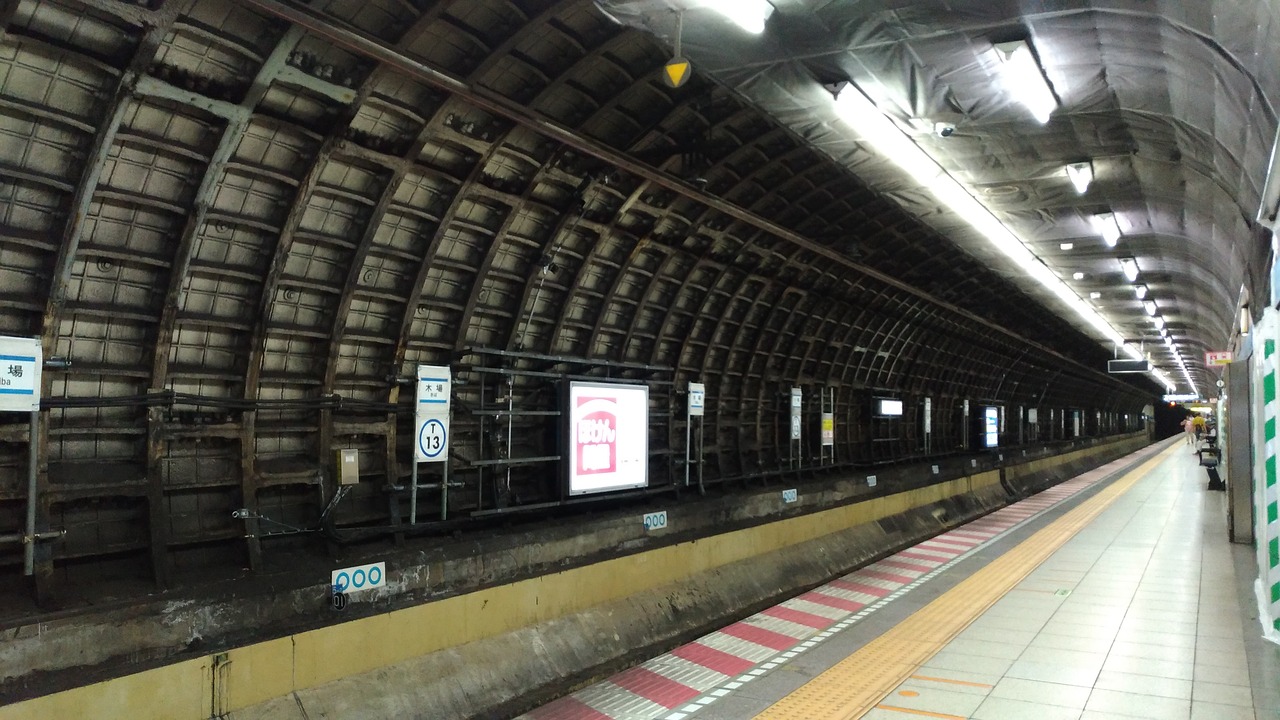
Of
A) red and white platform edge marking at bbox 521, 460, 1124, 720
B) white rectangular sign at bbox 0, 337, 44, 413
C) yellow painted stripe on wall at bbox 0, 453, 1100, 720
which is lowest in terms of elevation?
red and white platform edge marking at bbox 521, 460, 1124, 720

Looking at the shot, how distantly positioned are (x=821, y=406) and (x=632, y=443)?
22.5 feet

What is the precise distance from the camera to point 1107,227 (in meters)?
11.4

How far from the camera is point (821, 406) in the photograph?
16.0 metres

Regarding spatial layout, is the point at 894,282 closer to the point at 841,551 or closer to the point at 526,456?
the point at 841,551

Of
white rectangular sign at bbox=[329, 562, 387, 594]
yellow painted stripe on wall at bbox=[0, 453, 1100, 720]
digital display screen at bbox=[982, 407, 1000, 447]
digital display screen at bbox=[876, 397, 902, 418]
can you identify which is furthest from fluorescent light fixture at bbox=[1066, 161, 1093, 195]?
digital display screen at bbox=[982, 407, 1000, 447]

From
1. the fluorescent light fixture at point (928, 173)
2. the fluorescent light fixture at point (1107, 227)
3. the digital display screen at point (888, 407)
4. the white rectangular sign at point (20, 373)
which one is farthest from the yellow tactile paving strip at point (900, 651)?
the white rectangular sign at point (20, 373)

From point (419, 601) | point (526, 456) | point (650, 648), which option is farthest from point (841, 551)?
point (419, 601)

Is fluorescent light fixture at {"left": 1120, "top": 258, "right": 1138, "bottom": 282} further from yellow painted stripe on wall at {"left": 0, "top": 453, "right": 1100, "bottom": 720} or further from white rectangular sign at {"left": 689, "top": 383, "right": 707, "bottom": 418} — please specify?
yellow painted stripe on wall at {"left": 0, "top": 453, "right": 1100, "bottom": 720}

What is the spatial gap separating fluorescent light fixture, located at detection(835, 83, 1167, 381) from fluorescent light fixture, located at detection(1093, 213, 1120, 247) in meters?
1.11

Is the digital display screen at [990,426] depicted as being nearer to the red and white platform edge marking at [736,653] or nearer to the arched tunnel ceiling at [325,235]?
the red and white platform edge marking at [736,653]

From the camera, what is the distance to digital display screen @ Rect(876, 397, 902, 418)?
18.3 meters

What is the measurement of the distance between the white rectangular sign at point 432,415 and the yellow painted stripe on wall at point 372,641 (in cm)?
140

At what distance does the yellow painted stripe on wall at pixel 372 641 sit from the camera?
524 cm

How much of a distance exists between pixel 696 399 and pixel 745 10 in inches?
279
